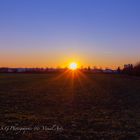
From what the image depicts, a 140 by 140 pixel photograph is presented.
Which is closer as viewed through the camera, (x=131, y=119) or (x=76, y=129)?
(x=76, y=129)

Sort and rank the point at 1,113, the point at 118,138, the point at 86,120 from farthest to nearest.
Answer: the point at 1,113
the point at 86,120
the point at 118,138

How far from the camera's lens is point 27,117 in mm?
14312

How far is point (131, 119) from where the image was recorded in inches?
558

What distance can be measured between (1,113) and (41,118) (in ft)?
6.96

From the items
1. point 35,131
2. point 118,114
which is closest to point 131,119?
point 118,114

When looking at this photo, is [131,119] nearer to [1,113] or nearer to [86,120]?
[86,120]

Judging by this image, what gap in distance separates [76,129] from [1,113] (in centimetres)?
465

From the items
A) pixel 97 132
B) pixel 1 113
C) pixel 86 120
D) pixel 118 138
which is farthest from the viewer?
pixel 1 113

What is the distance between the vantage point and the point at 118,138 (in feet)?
35.0

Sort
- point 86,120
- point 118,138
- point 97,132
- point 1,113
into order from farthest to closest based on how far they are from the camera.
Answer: point 1,113, point 86,120, point 97,132, point 118,138

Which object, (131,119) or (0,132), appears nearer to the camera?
(0,132)

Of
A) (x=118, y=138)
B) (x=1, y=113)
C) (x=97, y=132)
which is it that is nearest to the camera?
(x=118, y=138)

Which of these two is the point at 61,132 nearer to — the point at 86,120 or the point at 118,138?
the point at 118,138

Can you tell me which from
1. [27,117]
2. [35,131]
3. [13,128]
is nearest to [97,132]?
[35,131]
